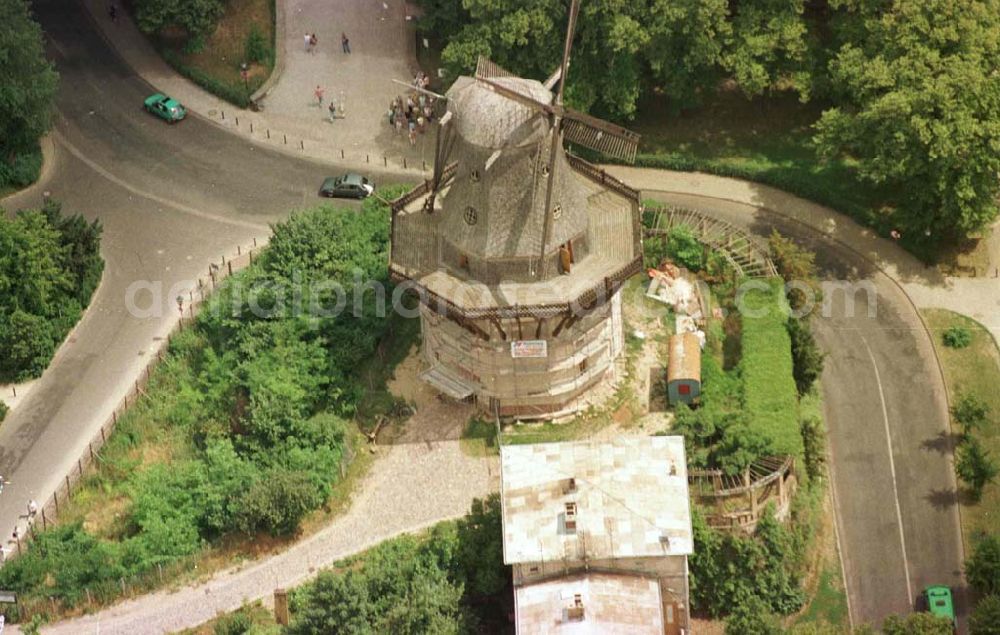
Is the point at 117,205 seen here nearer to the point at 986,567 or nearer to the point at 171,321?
the point at 171,321

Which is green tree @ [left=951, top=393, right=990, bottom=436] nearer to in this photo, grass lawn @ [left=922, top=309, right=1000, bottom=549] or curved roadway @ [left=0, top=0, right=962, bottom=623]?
grass lawn @ [left=922, top=309, right=1000, bottom=549]

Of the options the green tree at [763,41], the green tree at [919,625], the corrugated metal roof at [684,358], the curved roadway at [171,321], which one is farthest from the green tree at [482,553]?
the green tree at [763,41]

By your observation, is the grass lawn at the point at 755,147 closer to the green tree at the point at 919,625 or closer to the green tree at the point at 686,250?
the green tree at the point at 686,250

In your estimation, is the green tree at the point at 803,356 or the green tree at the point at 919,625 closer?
the green tree at the point at 919,625

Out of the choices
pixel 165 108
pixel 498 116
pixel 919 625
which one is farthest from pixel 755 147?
pixel 919 625

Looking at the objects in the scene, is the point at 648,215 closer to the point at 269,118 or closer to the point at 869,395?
the point at 869,395
